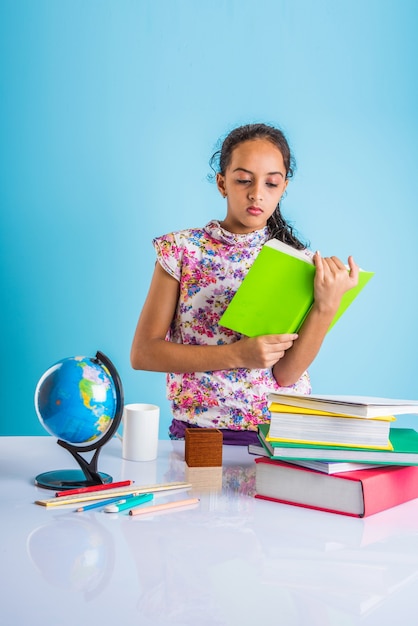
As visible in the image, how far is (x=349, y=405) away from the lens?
3.87 feet

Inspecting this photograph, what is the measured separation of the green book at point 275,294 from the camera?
1419 mm

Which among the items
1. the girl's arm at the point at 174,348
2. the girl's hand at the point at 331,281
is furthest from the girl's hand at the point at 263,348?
the girl's hand at the point at 331,281

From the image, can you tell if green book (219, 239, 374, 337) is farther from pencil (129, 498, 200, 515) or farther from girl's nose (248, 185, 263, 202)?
pencil (129, 498, 200, 515)

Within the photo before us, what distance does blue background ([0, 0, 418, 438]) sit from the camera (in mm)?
2791

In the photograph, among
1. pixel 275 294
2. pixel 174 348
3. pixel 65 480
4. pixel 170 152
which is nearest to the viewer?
pixel 65 480

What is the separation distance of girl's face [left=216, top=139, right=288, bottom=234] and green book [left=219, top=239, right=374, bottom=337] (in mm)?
337

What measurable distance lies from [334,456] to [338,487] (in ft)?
0.16

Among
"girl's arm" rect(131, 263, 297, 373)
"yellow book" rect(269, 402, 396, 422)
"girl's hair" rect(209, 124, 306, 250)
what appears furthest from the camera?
"girl's hair" rect(209, 124, 306, 250)

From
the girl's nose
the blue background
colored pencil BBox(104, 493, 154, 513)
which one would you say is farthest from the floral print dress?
the blue background

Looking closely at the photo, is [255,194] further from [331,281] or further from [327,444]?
[327,444]

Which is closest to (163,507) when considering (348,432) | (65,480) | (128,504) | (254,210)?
(128,504)

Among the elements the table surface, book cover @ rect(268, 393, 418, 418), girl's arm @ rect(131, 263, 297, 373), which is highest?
girl's arm @ rect(131, 263, 297, 373)

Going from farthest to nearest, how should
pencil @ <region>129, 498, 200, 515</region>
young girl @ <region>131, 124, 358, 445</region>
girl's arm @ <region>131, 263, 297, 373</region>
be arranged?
young girl @ <region>131, 124, 358, 445</region> < girl's arm @ <region>131, 263, 297, 373</region> < pencil @ <region>129, 498, 200, 515</region>

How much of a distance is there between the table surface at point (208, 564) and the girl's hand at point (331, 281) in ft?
1.53
